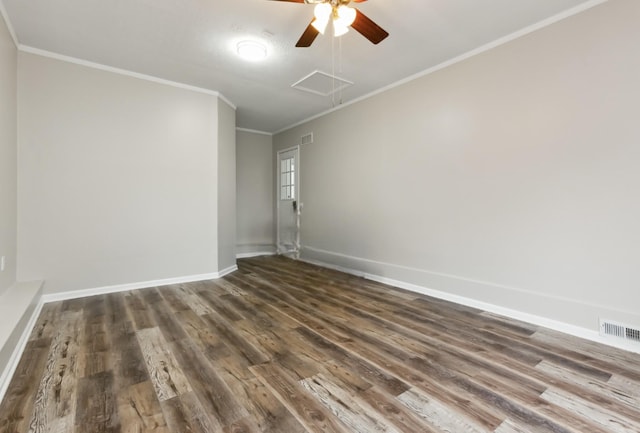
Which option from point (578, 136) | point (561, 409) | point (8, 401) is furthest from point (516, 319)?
point (8, 401)

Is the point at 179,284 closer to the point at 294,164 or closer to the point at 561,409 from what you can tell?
the point at 294,164

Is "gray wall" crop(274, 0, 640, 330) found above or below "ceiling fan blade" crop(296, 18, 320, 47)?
below

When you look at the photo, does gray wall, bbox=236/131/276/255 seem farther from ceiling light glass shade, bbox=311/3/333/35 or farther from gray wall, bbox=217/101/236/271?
ceiling light glass shade, bbox=311/3/333/35

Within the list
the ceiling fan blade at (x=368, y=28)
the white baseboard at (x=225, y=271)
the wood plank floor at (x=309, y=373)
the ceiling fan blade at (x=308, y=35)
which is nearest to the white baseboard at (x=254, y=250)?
the white baseboard at (x=225, y=271)

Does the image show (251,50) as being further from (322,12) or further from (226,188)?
(226,188)

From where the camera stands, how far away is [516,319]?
2832mm

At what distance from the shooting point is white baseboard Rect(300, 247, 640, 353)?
94.6 inches

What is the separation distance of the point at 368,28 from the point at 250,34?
124 centimetres

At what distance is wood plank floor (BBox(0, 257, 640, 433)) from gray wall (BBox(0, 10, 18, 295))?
2.02 ft

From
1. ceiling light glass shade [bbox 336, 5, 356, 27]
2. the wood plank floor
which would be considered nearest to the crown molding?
the wood plank floor

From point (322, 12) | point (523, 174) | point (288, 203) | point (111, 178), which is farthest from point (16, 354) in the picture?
point (288, 203)

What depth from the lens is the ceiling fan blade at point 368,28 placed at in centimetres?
217

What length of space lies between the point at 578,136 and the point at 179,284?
461 cm

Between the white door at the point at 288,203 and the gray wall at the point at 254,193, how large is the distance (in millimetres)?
273
